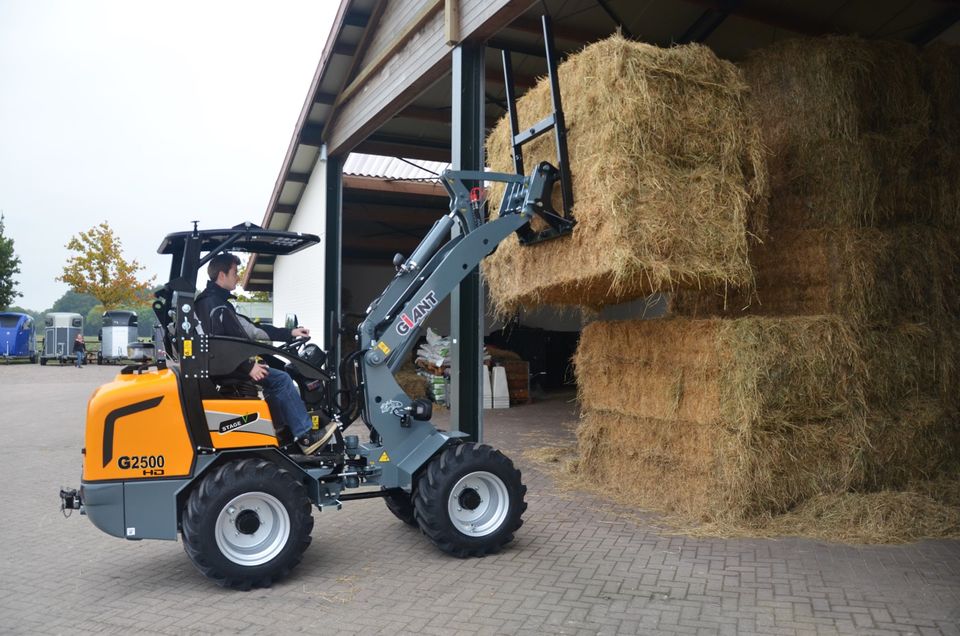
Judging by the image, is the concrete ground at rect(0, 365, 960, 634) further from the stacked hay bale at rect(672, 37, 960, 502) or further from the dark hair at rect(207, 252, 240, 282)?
the dark hair at rect(207, 252, 240, 282)

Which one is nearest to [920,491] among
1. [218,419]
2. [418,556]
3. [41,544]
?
[418,556]

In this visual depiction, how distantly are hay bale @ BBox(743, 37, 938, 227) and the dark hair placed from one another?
461 centimetres

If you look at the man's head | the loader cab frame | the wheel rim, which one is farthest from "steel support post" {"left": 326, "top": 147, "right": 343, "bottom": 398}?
the wheel rim

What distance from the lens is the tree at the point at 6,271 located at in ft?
142

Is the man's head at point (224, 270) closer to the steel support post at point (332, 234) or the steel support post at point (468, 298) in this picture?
the steel support post at point (468, 298)

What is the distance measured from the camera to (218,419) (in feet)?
16.3

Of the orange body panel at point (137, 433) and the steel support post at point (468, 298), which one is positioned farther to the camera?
the steel support post at point (468, 298)

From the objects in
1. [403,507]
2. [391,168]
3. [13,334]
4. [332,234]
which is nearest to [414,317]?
[403,507]

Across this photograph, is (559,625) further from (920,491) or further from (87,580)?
(920,491)

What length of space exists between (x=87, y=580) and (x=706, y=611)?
3896 millimetres

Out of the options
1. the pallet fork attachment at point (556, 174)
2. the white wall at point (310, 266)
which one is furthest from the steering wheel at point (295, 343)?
the white wall at point (310, 266)

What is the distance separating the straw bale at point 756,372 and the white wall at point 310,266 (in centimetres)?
934

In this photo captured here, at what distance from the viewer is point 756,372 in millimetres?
6203

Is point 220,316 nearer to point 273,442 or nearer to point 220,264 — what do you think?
point 220,264
